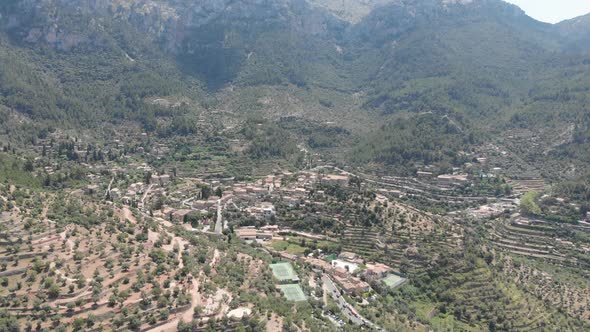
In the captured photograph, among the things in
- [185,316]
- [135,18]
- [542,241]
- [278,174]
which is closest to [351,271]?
[185,316]

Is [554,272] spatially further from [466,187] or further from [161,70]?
[161,70]

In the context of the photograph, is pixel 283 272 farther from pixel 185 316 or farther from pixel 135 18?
pixel 135 18

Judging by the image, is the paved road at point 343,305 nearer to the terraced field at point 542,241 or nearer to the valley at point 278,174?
the valley at point 278,174

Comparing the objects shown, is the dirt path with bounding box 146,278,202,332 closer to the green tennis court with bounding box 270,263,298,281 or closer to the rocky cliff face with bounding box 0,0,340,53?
the green tennis court with bounding box 270,263,298,281

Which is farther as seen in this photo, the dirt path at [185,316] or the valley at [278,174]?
the valley at [278,174]

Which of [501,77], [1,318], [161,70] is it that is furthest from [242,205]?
[501,77]

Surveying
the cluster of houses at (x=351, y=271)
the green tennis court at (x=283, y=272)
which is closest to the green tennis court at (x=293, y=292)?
the green tennis court at (x=283, y=272)
